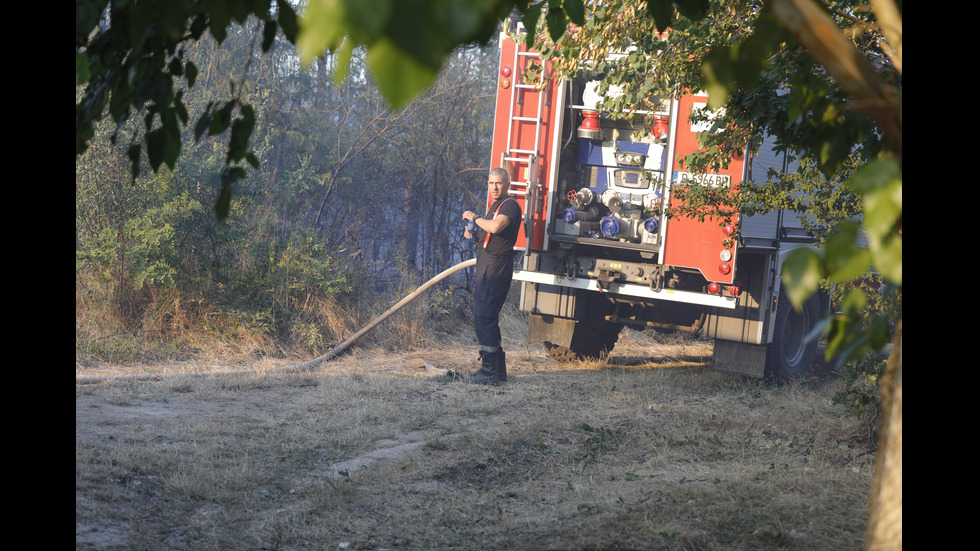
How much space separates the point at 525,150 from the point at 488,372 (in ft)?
7.90

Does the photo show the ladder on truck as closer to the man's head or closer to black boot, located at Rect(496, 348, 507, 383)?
the man's head

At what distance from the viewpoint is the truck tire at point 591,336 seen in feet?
29.3

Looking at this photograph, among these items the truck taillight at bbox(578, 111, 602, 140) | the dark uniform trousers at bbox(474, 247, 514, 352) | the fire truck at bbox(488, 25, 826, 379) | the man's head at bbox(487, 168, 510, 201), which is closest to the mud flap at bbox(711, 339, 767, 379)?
the fire truck at bbox(488, 25, 826, 379)

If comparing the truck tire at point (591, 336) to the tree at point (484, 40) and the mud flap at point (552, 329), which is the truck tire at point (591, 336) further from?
the tree at point (484, 40)

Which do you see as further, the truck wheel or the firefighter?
the truck wheel

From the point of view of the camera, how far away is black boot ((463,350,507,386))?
314 inches

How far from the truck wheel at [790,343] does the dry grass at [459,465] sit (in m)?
0.62

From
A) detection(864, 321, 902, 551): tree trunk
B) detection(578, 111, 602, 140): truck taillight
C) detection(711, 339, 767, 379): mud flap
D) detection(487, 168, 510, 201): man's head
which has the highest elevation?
detection(578, 111, 602, 140): truck taillight

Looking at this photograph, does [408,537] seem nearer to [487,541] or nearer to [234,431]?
[487,541]

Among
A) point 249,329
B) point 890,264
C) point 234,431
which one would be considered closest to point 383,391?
point 234,431

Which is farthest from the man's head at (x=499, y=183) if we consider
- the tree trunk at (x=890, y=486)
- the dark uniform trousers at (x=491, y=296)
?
the tree trunk at (x=890, y=486)

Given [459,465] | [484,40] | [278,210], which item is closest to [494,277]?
[459,465]

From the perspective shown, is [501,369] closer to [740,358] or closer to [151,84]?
[740,358]
